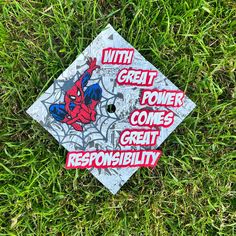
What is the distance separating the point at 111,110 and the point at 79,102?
102 millimetres

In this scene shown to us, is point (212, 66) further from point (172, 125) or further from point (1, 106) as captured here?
point (1, 106)

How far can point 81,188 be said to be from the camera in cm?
128

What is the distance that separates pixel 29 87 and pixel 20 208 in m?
0.37

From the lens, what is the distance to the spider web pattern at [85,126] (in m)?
1.26

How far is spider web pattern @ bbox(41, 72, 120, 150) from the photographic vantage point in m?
1.26

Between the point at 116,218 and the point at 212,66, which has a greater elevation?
the point at 212,66

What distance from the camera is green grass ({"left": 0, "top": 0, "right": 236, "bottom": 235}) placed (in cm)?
127

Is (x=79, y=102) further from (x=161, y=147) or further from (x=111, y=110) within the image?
(x=161, y=147)

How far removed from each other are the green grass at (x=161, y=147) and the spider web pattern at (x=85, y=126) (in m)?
0.04

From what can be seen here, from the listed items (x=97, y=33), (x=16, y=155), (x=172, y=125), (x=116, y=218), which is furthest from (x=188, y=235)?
(x=97, y=33)

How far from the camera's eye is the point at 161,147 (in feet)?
4.20

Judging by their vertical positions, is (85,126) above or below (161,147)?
above

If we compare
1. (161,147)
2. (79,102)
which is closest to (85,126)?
(79,102)

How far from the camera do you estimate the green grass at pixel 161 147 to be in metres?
1.27
